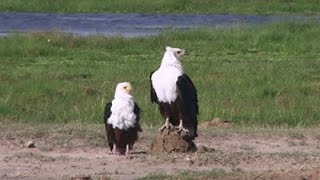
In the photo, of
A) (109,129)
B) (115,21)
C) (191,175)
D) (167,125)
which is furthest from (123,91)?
(115,21)

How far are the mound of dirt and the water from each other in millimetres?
20158

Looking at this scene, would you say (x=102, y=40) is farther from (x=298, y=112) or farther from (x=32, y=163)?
(x=32, y=163)

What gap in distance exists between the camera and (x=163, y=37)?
77.4 feet

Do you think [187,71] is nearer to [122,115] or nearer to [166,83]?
[122,115]

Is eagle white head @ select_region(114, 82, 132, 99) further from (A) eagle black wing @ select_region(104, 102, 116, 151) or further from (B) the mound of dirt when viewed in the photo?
(B) the mound of dirt

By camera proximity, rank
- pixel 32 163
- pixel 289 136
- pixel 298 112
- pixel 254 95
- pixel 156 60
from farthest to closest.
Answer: pixel 156 60, pixel 254 95, pixel 298 112, pixel 289 136, pixel 32 163

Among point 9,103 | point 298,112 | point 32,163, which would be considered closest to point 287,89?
point 298,112

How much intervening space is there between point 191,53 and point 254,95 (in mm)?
7162

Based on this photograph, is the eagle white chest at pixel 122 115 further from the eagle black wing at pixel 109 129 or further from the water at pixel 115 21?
the water at pixel 115 21

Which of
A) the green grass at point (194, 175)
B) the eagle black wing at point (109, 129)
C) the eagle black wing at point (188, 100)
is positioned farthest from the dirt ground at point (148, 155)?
the eagle black wing at point (188, 100)

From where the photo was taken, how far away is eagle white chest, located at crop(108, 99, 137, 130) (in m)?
8.86

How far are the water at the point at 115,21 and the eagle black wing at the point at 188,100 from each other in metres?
20.2

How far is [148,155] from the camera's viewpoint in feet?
29.9

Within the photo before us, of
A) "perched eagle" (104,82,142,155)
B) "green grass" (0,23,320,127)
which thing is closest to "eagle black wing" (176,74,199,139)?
"perched eagle" (104,82,142,155)
